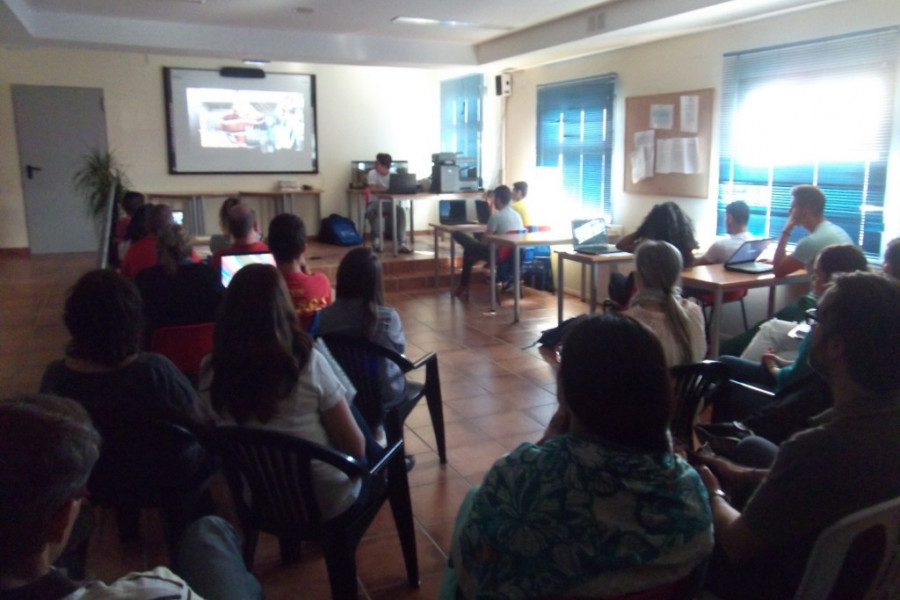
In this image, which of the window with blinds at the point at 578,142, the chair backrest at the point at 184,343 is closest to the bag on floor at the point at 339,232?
the window with blinds at the point at 578,142

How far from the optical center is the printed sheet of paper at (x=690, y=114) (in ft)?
18.4

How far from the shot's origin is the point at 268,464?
1854 millimetres

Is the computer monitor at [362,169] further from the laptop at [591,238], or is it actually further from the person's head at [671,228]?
the person's head at [671,228]

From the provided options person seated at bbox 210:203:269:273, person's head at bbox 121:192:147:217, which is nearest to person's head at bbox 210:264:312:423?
person seated at bbox 210:203:269:273

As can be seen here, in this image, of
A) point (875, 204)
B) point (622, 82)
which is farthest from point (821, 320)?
point (622, 82)

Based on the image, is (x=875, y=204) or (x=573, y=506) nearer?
(x=573, y=506)

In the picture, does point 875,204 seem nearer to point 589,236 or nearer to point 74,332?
point 589,236

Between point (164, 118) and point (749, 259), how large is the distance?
287 inches

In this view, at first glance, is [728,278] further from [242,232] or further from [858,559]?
[858,559]

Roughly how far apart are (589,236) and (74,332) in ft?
13.2

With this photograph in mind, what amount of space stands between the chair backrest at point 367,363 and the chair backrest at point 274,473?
76 cm

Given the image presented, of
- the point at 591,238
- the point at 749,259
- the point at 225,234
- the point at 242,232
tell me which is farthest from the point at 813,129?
the point at 225,234

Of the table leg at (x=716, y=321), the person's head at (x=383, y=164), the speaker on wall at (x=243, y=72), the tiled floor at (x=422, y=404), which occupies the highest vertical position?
the speaker on wall at (x=243, y=72)

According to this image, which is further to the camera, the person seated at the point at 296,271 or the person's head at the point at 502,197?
the person's head at the point at 502,197
